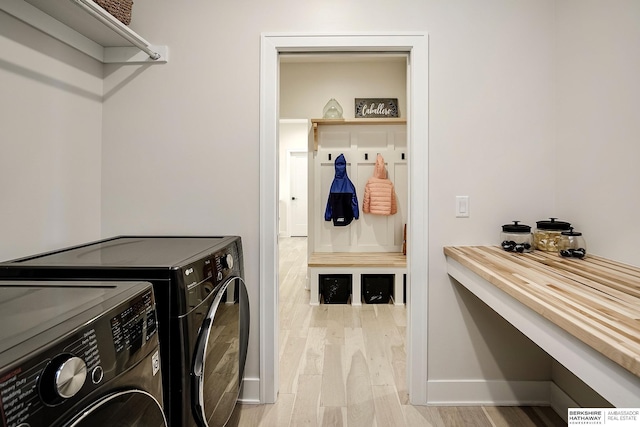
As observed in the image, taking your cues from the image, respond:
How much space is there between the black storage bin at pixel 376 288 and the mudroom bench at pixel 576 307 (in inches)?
82.5

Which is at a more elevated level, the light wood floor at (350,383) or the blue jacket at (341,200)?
the blue jacket at (341,200)

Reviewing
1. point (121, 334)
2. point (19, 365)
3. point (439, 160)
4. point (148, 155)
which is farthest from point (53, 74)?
point (439, 160)

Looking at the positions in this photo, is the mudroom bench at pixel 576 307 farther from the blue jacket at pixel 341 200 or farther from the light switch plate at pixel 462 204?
the blue jacket at pixel 341 200

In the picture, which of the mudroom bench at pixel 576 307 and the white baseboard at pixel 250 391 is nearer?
the mudroom bench at pixel 576 307

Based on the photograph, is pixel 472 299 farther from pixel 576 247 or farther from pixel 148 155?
pixel 148 155

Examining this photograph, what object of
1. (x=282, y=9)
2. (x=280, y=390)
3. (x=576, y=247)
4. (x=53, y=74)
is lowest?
(x=280, y=390)

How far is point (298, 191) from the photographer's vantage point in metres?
8.29

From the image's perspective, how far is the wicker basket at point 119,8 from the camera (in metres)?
1.62

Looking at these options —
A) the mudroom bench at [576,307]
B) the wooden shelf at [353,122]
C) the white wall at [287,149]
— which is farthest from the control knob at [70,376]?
the white wall at [287,149]

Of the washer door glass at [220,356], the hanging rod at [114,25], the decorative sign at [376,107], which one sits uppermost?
the decorative sign at [376,107]

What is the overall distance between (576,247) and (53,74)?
2509mm

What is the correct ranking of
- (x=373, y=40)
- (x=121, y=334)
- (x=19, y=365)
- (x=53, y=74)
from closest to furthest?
(x=19, y=365) → (x=121, y=334) → (x=53, y=74) → (x=373, y=40)

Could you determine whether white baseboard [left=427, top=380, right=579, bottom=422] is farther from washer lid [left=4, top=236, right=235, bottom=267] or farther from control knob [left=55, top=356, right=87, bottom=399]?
control knob [left=55, top=356, right=87, bottom=399]

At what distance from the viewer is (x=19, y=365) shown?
0.52 metres
